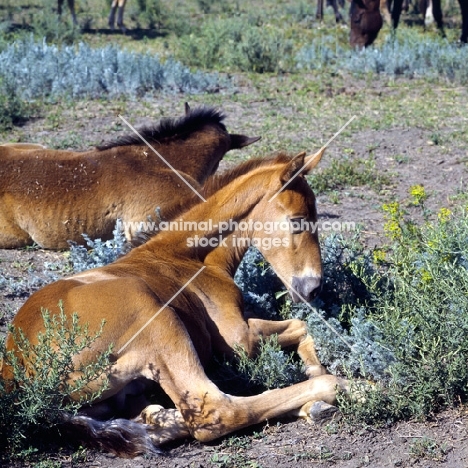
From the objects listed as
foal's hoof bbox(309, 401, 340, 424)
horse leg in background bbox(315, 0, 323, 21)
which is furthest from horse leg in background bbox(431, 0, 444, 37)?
foal's hoof bbox(309, 401, 340, 424)

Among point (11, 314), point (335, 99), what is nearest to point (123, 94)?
point (335, 99)

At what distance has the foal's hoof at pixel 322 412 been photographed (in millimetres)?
4367

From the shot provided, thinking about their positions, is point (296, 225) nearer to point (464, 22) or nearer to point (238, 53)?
point (238, 53)

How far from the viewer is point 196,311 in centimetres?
489

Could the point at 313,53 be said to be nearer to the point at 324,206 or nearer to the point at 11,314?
the point at 324,206

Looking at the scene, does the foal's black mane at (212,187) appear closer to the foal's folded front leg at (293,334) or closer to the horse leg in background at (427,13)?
the foal's folded front leg at (293,334)

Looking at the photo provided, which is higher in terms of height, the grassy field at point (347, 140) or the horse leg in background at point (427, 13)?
the horse leg in background at point (427, 13)

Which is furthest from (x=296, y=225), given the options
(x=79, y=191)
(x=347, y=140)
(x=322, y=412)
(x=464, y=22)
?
(x=464, y=22)

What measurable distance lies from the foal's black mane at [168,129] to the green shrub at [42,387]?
3578 millimetres

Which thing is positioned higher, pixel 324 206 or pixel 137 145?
pixel 137 145

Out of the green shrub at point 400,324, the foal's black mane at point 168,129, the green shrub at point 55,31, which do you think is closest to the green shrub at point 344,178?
the foal's black mane at point 168,129

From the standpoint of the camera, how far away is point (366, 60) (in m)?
14.8

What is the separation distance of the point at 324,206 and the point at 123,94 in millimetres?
5058

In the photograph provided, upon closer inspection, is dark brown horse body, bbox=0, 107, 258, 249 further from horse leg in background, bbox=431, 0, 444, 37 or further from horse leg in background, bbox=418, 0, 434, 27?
horse leg in background, bbox=418, 0, 434, 27
